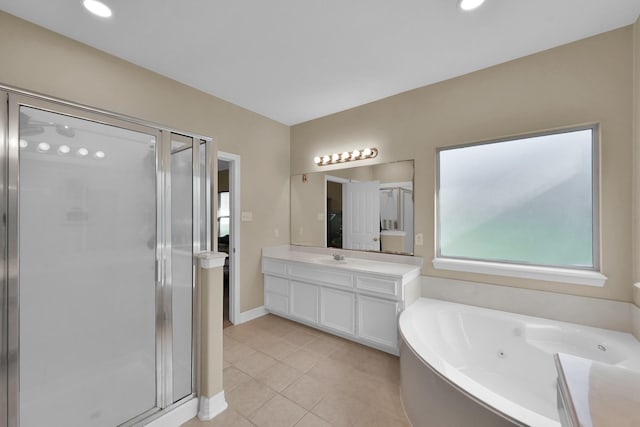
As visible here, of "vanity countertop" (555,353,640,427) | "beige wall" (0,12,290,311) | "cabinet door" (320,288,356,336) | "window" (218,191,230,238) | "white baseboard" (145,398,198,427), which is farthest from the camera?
"window" (218,191,230,238)

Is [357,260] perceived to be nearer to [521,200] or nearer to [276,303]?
[276,303]

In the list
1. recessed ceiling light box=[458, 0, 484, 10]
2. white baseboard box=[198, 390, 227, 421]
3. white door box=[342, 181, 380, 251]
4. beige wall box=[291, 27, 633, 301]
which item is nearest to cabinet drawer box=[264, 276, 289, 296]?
white door box=[342, 181, 380, 251]

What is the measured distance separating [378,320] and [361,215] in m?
1.29

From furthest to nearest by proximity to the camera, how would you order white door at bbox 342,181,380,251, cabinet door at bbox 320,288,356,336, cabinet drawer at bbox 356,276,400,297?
1. white door at bbox 342,181,380,251
2. cabinet door at bbox 320,288,356,336
3. cabinet drawer at bbox 356,276,400,297

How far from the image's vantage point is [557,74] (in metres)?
2.07

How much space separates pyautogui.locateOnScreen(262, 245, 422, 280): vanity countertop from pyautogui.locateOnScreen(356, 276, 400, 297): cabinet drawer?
0.08 metres

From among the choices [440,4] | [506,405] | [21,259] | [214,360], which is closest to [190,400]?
[214,360]

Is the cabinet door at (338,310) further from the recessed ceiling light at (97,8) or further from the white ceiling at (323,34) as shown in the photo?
the recessed ceiling light at (97,8)

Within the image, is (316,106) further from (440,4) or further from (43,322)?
(43,322)

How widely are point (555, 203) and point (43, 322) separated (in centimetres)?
353

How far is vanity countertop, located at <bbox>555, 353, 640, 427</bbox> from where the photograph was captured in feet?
1.50

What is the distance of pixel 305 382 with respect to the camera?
2.10 meters

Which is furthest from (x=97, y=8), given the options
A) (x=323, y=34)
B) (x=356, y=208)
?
(x=356, y=208)

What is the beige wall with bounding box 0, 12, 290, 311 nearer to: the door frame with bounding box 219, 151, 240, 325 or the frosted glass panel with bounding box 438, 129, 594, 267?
the door frame with bounding box 219, 151, 240, 325
